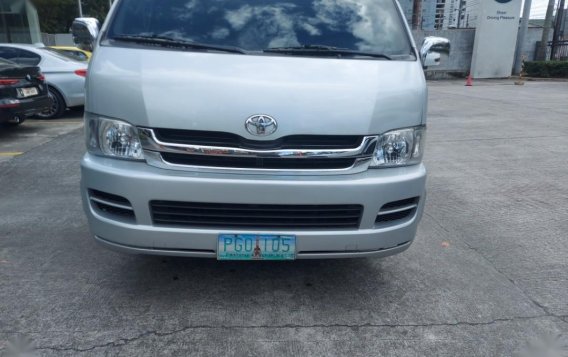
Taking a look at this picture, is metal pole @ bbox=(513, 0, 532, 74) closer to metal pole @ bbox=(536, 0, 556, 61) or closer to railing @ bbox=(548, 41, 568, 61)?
metal pole @ bbox=(536, 0, 556, 61)

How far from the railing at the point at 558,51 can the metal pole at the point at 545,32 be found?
4.18 ft

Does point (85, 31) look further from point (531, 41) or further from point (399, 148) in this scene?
point (531, 41)

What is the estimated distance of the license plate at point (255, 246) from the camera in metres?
2.58

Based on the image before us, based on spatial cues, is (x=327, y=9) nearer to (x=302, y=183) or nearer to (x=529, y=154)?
(x=302, y=183)

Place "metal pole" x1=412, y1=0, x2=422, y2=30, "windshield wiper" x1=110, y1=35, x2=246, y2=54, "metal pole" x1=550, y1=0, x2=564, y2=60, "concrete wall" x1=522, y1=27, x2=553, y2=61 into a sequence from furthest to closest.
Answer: "concrete wall" x1=522, y1=27, x2=553, y2=61 < "metal pole" x1=412, y1=0, x2=422, y2=30 < "metal pole" x1=550, y1=0, x2=564, y2=60 < "windshield wiper" x1=110, y1=35, x2=246, y2=54

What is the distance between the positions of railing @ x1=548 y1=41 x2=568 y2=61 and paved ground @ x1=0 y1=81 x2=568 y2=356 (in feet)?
78.8

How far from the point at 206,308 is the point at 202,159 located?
97 centimetres

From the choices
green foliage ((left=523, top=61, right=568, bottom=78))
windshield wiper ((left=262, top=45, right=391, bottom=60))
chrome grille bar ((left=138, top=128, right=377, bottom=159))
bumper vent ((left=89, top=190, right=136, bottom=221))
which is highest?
windshield wiper ((left=262, top=45, right=391, bottom=60))

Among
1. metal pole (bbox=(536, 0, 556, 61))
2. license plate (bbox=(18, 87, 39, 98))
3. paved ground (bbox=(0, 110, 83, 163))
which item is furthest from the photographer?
metal pole (bbox=(536, 0, 556, 61))

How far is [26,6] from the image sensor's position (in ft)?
24.6

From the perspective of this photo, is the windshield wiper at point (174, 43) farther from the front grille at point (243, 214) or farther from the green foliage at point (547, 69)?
the green foliage at point (547, 69)

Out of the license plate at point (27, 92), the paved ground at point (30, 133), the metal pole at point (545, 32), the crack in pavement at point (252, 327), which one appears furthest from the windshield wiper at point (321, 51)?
the metal pole at point (545, 32)


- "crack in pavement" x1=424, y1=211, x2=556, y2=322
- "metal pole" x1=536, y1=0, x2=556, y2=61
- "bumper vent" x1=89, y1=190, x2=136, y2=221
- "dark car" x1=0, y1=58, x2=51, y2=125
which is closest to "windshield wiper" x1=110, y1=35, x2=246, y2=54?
"bumper vent" x1=89, y1=190, x2=136, y2=221

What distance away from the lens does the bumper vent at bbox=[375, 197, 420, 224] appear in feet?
8.93
